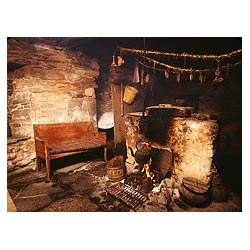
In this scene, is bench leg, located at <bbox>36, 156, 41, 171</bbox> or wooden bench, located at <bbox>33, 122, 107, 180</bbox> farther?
bench leg, located at <bbox>36, 156, 41, 171</bbox>

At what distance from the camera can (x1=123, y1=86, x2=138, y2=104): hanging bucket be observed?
16.9 feet

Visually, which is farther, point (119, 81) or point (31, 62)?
point (119, 81)

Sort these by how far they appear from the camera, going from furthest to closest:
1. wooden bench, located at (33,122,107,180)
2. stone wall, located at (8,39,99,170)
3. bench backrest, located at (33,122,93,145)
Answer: bench backrest, located at (33,122,93,145) → stone wall, located at (8,39,99,170) → wooden bench, located at (33,122,107,180)

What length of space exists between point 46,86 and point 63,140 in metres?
1.32

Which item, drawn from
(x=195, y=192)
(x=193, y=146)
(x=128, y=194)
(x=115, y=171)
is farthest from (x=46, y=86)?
(x=195, y=192)

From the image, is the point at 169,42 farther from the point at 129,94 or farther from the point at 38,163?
the point at 38,163

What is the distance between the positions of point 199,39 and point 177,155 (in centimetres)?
191

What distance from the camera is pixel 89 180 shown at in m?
3.56

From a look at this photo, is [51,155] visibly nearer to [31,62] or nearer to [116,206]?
[116,206]

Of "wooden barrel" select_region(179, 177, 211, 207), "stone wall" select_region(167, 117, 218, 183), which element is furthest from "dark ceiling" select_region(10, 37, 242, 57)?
"wooden barrel" select_region(179, 177, 211, 207)

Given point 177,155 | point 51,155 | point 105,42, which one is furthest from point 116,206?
point 105,42

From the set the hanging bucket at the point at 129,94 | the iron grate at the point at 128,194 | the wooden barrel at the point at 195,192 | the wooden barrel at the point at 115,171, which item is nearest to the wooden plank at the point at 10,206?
the iron grate at the point at 128,194

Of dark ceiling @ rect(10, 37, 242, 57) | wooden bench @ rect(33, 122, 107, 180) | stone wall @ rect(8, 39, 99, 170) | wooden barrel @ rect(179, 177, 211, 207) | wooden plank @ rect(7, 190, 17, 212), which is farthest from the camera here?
stone wall @ rect(8, 39, 99, 170)

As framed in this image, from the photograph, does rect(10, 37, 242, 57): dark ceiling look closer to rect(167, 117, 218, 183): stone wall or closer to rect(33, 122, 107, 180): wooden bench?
rect(167, 117, 218, 183): stone wall
